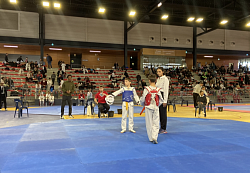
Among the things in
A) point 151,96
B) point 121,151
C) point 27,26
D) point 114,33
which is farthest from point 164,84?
point 27,26

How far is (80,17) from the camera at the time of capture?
28.3m

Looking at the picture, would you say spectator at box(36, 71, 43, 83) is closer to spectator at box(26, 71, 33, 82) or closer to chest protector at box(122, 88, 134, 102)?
spectator at box(26, 71, 33, 82)

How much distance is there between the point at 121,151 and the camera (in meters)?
4.71

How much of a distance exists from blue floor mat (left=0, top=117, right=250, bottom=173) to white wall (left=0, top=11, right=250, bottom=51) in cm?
2269

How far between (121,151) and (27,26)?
26.1 m

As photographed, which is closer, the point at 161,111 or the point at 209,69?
the point at 161,111

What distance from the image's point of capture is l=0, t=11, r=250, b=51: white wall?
26.5 meters

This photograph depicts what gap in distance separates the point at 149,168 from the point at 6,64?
974 inches

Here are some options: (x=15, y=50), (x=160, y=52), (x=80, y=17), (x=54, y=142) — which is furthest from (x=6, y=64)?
(x=54, y=142)

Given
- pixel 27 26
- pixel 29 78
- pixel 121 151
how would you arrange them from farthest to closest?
1. pixel 27 26
2. pixel 29 78
3. pixel 121 151

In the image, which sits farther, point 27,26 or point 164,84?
point 27,26

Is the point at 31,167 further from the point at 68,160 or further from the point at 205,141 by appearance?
the point at 205,141

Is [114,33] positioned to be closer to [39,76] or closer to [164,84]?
[39,76]

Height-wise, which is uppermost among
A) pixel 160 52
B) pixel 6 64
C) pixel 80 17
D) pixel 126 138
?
pixel 80 17
